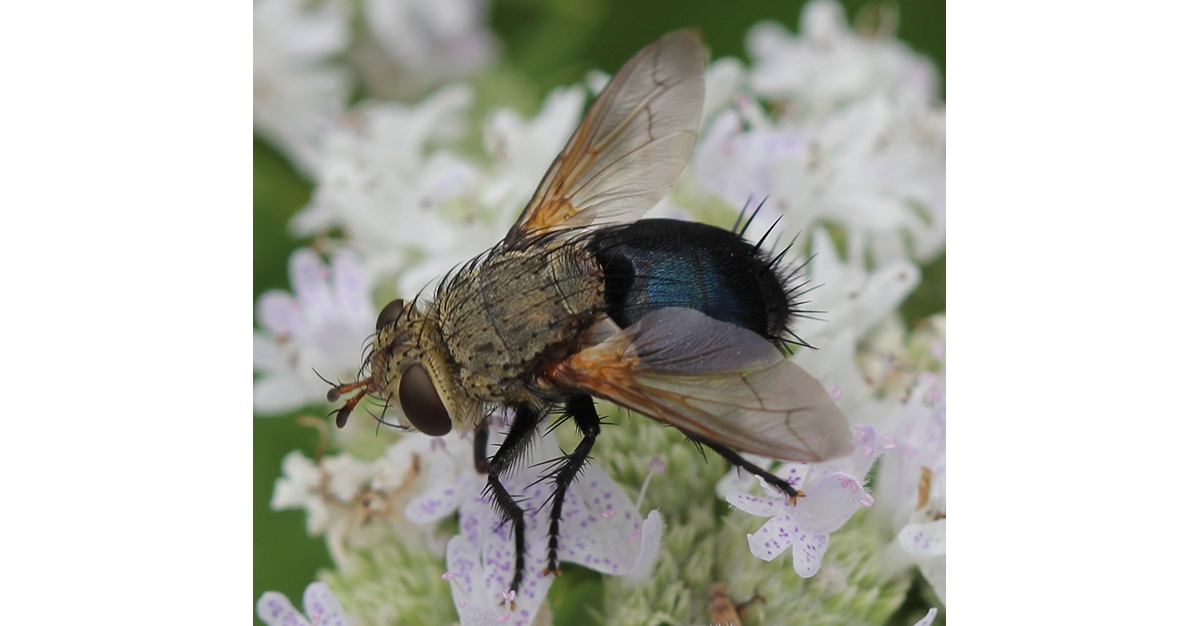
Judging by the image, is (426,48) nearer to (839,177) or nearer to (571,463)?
(839,177)

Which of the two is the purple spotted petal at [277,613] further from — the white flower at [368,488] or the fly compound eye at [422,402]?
the fly compound eye at [422,402]

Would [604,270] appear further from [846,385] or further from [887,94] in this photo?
[887,94]

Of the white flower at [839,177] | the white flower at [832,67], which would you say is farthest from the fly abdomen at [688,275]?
the white flower at [832,67]

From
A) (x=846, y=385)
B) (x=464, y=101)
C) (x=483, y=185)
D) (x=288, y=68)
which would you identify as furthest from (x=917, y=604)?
(x=288, y=68)

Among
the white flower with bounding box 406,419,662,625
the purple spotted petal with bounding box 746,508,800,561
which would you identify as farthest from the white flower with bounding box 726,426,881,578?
the white flower with bounding box 406,419,662,625

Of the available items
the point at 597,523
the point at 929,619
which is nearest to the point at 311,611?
the point at 597,523
